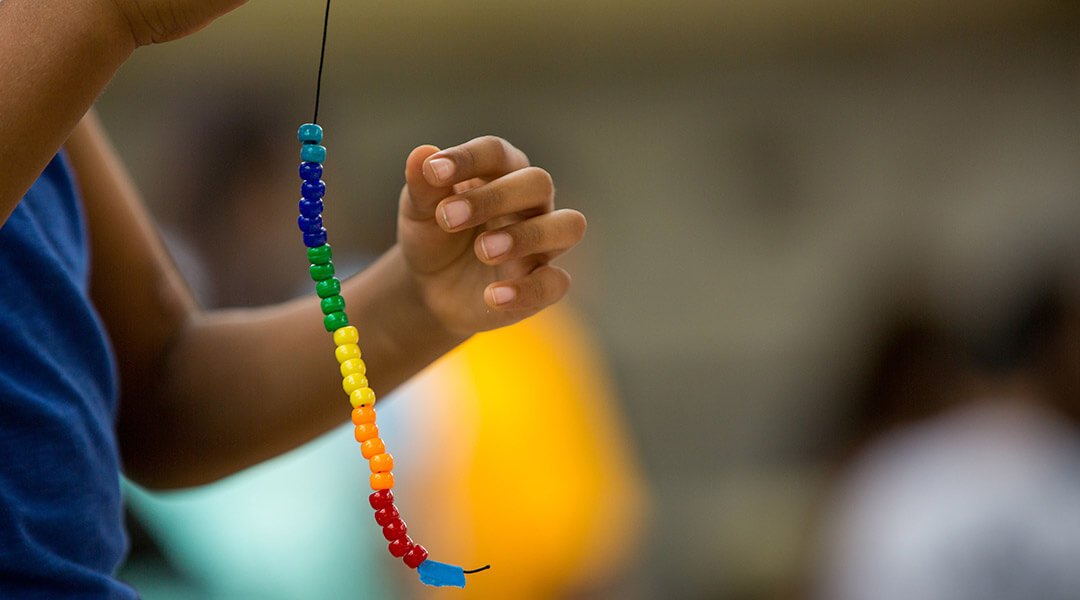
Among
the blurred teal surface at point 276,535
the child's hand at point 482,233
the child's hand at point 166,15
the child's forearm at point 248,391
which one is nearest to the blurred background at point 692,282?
the blurred teal surface at point 276,535

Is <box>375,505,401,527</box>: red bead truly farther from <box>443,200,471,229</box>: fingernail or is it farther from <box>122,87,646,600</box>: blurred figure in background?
<box>122,87,646,600</box>: blurred figure in background

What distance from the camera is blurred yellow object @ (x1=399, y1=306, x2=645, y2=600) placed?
1155mm

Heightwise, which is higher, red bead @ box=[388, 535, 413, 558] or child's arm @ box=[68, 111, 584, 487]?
child's arm @ box=[68, 111, 584, 487]

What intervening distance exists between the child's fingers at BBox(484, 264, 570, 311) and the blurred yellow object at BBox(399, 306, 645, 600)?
2.12 feet

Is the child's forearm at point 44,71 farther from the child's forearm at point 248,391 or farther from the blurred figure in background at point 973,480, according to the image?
A: the blurred figure in background at point 973,480

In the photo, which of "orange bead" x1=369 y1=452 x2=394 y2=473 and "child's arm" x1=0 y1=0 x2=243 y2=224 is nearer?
"child's arm" x1=0 y1=0 x2=243 y2=224

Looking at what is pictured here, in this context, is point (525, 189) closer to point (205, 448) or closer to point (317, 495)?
point (205, 448)

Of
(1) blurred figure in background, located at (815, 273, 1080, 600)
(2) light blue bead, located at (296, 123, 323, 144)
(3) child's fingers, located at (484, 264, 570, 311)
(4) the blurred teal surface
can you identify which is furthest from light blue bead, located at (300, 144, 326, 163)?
(1) blurred figure in background, located at (815, 273, 1080, 600)

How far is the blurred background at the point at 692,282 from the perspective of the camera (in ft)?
4.03

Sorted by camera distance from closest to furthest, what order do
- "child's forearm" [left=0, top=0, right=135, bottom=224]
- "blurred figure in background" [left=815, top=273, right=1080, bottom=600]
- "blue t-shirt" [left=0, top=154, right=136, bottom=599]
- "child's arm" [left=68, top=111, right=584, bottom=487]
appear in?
1. "child's forearm" [left=0, top=0, right=135, bottom=224]
2. "blue t-shirt" [left=0, top=154, right=136, bottom=599]
3. "child's arm" [left=68, top=111, right=584, bottom=487]
4. "blurred figure in background" [left=815, top=273, right=1080, bottom=600]

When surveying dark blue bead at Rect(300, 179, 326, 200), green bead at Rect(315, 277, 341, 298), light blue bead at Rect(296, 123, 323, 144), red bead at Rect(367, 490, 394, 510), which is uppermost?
light blue bead at Rect(296, 123, 323, 144)

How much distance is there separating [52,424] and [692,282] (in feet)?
7.06


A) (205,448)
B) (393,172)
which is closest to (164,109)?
(393,172)

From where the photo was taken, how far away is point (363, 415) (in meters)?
0.48
